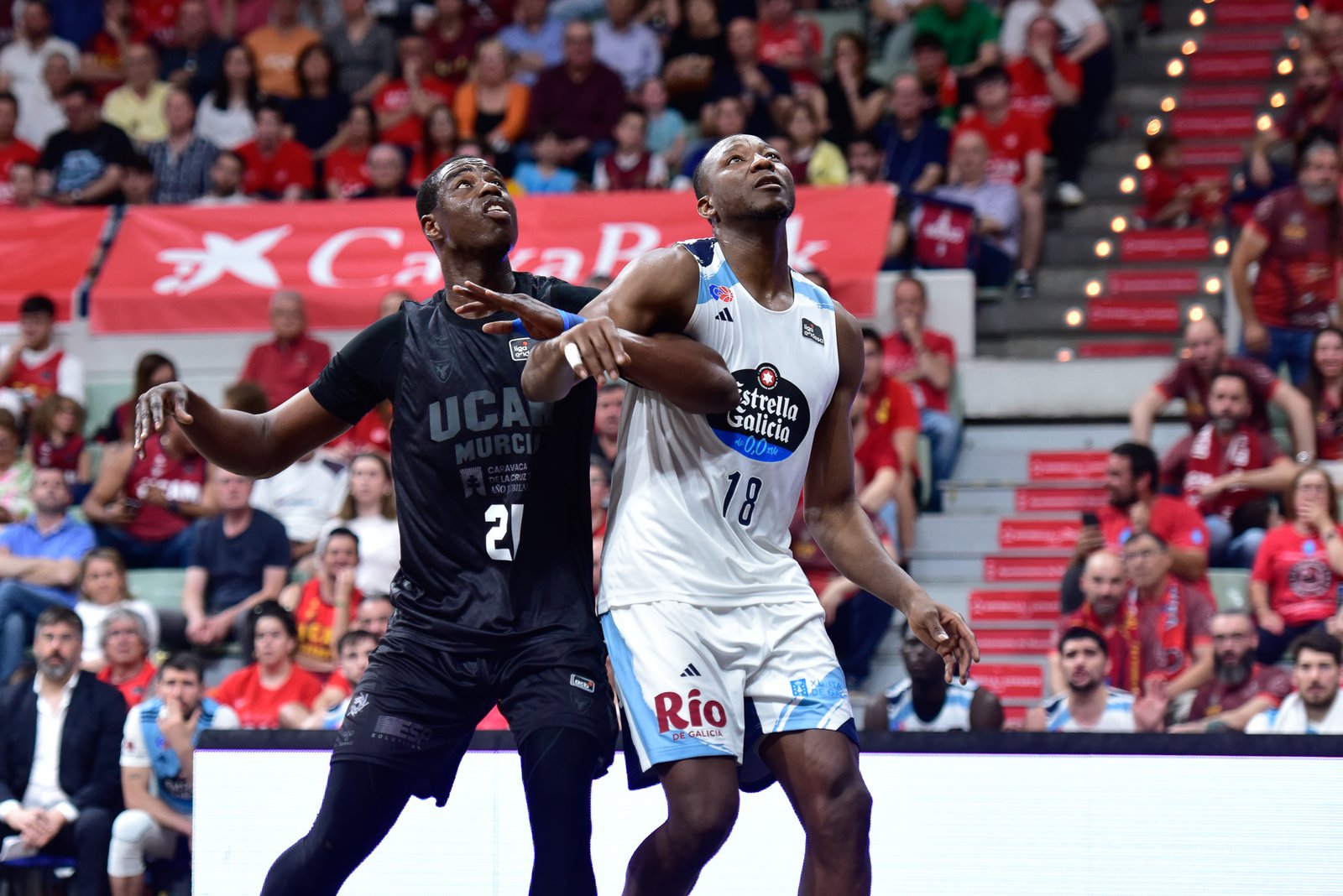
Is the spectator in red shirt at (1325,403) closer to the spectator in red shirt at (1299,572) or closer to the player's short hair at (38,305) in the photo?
the spectator in red shirt at (1299,572)

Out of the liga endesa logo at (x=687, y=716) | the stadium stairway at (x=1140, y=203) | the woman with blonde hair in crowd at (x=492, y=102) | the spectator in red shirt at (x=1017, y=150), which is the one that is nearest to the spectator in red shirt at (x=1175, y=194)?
the stadium stairway at (x=1140, y=203)

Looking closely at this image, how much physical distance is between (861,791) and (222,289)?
8.86 meters

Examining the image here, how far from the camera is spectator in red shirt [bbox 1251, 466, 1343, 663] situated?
8.77 meters

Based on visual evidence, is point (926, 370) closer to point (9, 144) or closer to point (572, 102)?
point (572, 102)

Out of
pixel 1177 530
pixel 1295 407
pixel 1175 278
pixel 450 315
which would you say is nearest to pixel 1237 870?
pixel 450 315

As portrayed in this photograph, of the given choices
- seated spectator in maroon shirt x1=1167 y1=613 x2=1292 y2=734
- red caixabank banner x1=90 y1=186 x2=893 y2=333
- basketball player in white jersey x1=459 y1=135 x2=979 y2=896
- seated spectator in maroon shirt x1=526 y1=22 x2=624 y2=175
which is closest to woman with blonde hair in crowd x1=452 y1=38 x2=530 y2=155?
seated spectator in maroon shirt x1=526 y1=22 x2=624 y2=175

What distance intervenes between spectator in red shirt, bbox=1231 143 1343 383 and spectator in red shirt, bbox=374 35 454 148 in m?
6.09

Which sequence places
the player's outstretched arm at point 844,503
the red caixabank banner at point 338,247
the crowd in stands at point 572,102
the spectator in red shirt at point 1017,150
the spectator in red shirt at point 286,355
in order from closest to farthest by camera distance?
the player's outstretched arm at point 844,503, the spectator in red shirt at point 286,355, the red caixabank banner at point 338,247, the spectator in red shirt at point 1017,150, the crowd in stands at point 572,102

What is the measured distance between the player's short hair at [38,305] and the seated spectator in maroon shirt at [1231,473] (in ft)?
23.9

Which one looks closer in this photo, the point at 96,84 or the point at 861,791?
the point at 861,791

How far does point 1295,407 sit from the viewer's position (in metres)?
9.79

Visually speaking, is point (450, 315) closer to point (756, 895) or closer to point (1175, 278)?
point (756, 895)

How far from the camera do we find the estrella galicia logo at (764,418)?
4484 millimetres

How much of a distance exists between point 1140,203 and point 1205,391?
2.94 metres
